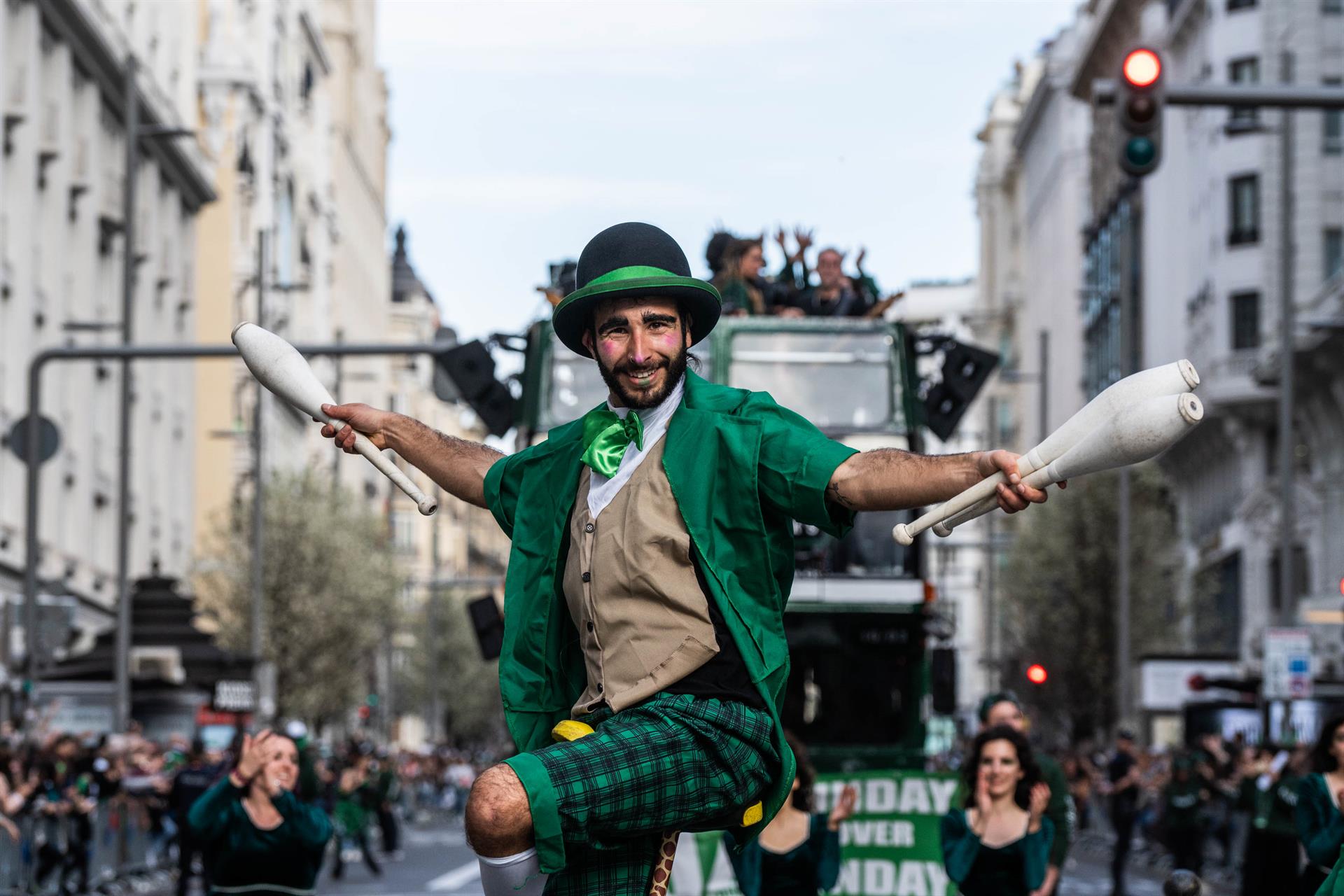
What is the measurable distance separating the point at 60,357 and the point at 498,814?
2054 centimetres

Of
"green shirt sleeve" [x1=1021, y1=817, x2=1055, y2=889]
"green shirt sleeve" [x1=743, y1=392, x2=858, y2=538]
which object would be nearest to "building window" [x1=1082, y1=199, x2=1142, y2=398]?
"green shirt sleeve" [x1=1021, y1=817, x2=1055, y2=889]

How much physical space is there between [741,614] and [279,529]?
55.1 metres

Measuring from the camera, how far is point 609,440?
5.07m

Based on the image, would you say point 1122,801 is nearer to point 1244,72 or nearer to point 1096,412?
point 1096,412

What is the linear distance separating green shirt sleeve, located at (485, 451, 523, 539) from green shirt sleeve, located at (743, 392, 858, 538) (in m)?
0.62

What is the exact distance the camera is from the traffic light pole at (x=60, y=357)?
22.2m

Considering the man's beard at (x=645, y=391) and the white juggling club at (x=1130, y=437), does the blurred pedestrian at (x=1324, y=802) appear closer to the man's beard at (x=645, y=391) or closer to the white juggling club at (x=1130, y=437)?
the man's beard at (x=645, y=391)

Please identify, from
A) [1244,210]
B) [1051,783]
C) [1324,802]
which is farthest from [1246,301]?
[1324,802]

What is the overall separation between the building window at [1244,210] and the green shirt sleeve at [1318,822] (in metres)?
54.1

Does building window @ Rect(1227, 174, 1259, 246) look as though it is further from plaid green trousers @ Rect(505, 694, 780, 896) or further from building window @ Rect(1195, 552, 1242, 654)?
plaid green trousers @ Rect(505, 694, 780, 896)

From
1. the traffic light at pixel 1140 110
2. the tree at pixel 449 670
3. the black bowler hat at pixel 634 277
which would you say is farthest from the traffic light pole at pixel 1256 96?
the tree at pixel 449 670

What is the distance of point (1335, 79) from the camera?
56875 millimetres

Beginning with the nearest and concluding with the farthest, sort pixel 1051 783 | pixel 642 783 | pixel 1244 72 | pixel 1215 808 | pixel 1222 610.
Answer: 1. pixel 642 783
2. pixel 1051 783
3. pixel 1215 808
4. pixel 1244 72
5. pixel 1222 610

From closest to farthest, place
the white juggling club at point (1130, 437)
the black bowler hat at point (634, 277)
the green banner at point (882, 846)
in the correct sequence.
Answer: the white juggling club at point (1130, 437) → the black bowler hat at point (634, 277) → the green banner at point (882, 846)
